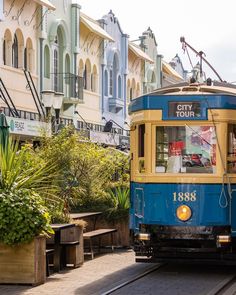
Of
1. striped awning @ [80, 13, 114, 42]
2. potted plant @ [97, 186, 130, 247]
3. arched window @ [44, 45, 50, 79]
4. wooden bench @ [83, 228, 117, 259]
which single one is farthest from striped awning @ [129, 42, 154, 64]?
wooden bench @ [83, 228, 117, 259]

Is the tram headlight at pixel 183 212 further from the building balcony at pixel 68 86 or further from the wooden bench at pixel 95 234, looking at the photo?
the building balcony at pixel 68 86

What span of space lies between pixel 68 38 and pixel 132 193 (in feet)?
76.9

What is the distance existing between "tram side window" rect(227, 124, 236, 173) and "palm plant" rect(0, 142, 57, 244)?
306cm

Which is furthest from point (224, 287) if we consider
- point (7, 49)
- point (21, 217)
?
point (7, 49)

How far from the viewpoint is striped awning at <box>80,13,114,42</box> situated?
39.4 metres

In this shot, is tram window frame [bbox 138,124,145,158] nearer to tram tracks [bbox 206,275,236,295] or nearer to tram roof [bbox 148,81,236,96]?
tram roof [bbox 148,81,236,96]

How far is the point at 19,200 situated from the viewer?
13.4m

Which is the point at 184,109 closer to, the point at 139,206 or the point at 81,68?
the point at 139,206

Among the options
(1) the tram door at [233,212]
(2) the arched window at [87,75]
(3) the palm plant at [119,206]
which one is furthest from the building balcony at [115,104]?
(1) the tram door at [233,212]

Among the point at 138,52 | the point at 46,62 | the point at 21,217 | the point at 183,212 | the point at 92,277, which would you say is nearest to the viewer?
the point at 21,217

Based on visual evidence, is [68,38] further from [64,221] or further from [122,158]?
[64,221]

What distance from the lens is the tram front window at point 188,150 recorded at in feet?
47.5

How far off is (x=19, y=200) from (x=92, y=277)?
2217mm

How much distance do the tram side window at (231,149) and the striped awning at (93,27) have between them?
2529 centimetres
